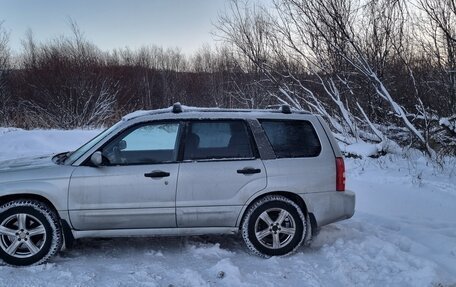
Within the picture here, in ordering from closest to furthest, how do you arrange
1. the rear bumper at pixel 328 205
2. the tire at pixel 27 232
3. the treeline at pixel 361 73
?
the tire at pixel 27 232, the rear bumper at pixel 328 205, the treeline at pixel 361 73

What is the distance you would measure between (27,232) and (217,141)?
218 cm

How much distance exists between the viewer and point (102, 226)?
448 cm

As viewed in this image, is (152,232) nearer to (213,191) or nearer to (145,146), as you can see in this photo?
(213,191)

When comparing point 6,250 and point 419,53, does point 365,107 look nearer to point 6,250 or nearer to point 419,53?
point 419,53

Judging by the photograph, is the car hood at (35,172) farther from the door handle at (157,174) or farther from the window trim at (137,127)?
the door handle at (157,174)

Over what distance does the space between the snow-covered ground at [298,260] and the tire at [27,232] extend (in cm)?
13

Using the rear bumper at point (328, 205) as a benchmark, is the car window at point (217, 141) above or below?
above

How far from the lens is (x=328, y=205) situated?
476cm

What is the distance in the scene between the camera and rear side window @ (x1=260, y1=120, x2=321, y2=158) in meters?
4.80

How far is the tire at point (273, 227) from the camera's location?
4.63 meters

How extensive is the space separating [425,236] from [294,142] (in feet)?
6.75

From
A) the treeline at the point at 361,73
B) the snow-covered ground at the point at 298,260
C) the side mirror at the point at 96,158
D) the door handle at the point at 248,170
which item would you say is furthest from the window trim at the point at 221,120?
the treeline at the point at 361,73

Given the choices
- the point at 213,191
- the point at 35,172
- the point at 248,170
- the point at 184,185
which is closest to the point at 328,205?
the point at 248,170

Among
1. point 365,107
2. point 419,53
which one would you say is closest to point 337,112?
point 365,107
